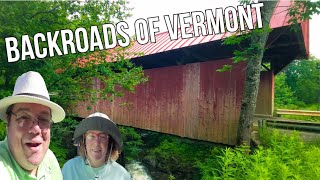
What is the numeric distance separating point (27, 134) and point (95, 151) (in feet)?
3.63

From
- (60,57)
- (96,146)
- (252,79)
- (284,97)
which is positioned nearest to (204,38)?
(252,79)

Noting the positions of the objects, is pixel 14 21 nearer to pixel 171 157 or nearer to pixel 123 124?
pixel 171 157

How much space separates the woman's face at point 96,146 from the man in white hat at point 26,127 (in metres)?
0.86

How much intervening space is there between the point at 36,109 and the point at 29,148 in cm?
27

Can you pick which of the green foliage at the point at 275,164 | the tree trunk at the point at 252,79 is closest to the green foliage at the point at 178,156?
the green foliage at the point at 275,164

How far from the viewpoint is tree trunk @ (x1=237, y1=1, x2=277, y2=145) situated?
7699mm

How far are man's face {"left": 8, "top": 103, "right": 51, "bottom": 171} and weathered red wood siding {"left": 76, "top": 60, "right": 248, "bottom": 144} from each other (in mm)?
7731

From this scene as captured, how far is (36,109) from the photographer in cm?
192

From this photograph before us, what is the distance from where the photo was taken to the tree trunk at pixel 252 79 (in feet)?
25.3

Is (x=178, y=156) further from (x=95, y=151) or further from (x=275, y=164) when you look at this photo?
(x=95, y=151)

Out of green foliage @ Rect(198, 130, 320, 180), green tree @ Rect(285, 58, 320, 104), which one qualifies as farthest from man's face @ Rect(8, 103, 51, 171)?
green tree @ Rect(285, 58, 320, 104)

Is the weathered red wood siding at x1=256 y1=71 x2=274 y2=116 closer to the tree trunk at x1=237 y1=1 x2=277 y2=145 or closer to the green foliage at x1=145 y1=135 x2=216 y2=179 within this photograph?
the green foliage at x1=145 y1=135 x2=216 y2=179

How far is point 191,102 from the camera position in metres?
10.8

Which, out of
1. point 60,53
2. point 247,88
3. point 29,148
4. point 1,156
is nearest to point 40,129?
point 29,148
